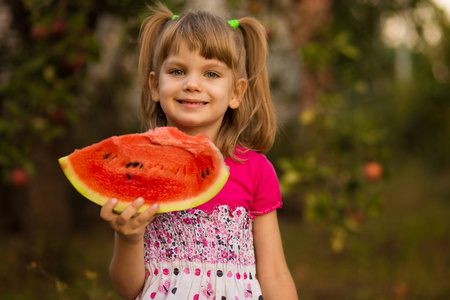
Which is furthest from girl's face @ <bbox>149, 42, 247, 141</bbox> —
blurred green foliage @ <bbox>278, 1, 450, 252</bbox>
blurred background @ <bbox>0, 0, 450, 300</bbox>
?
blurred green foliage @ <bbox>278, 1, 450, 252</bbox>

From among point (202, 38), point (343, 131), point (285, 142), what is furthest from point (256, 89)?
point (285, 142)

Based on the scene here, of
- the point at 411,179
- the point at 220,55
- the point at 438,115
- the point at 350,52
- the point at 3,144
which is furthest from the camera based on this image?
the point at 438,115

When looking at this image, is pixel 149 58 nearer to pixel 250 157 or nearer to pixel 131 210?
pixel 250 157

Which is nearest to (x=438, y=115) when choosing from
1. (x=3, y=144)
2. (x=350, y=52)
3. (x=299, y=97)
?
(x=299, y=97)

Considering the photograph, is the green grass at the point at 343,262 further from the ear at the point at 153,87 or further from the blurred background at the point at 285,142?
the ear at the point at 153,87

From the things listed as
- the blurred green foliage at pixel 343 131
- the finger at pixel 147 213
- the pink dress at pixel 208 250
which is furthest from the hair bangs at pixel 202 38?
the blurred green foliage at pixel 343 131

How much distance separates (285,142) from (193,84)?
201 inches

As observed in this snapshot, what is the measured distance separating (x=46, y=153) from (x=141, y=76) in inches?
118

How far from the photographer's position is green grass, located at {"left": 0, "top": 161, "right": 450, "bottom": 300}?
4.34 m

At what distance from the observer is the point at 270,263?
185 cm

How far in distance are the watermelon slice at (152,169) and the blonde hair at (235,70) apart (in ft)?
0.69

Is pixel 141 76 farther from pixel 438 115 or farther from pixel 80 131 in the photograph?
pixel 438 115

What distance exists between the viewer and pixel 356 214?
11.1ft

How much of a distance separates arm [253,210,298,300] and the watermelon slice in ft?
1.00
